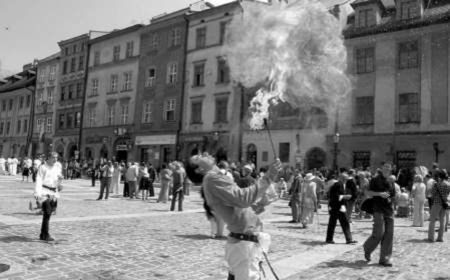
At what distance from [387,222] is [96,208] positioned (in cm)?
1044

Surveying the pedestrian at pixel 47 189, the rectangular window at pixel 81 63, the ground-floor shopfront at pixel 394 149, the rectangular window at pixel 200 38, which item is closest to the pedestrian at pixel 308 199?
the pedestrian at pixel 47 189

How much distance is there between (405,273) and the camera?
23.0 ft

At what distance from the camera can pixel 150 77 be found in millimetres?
40094

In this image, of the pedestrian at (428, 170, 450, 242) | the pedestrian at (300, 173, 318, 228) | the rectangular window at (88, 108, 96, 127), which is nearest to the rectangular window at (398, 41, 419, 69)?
the pedestrian at (300, 173, 318, 228)

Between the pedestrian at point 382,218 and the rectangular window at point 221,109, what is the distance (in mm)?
25408

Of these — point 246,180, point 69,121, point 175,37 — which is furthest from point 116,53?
point 246,180

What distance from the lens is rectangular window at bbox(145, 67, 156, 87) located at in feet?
130

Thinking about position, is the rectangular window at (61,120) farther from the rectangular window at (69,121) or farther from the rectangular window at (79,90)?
the rectangular window at (79,90)

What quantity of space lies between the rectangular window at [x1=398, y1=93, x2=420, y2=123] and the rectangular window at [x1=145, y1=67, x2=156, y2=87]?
2269cm

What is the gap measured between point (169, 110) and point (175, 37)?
6638 millimetres

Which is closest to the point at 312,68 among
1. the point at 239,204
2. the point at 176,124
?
the point at 239,204

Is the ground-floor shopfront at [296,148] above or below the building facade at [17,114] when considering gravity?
below

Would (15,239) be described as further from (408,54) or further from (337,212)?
(408,54)

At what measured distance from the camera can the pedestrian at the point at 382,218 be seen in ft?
24.8
